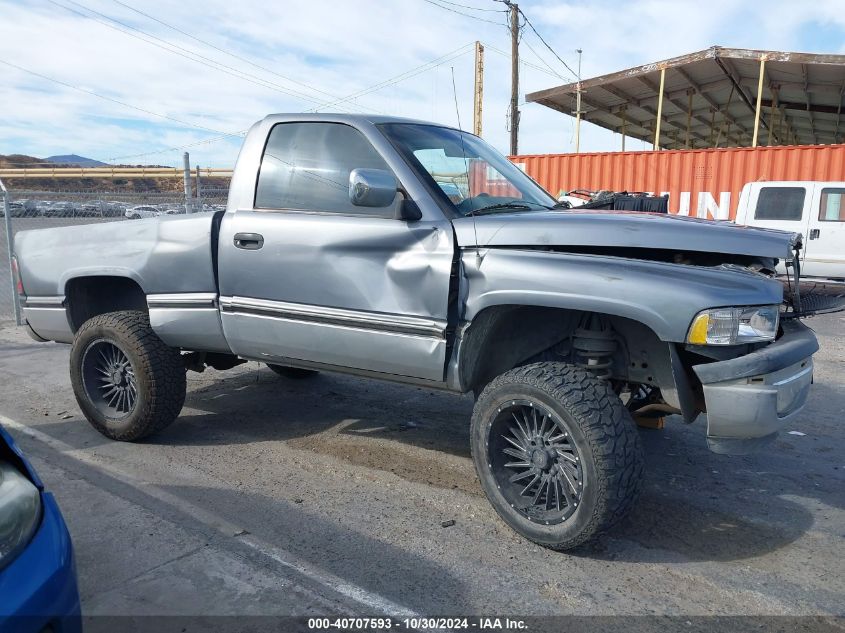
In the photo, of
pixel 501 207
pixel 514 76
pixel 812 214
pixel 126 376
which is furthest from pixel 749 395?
pixel 514 76

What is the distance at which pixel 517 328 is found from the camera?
359cm

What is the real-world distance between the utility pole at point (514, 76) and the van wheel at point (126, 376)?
770 inches

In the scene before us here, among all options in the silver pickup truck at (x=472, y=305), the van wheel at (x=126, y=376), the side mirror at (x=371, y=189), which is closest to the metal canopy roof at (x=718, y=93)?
the silver pickup truck at (x=472, y=305)

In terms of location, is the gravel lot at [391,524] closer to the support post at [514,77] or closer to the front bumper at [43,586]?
the front bumper at [43,586]

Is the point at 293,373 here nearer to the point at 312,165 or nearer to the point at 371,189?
the point at 312,165

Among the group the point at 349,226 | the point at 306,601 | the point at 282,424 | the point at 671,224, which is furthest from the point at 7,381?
the point at 671,224

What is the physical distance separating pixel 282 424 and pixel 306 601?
2.40m

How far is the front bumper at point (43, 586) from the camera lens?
1.68 meters

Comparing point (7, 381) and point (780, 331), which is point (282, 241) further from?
point (7, 381)

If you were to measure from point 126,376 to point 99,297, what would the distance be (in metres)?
0.81

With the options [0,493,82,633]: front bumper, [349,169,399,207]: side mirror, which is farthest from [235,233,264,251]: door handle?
[0,493,82,633]: front bumper

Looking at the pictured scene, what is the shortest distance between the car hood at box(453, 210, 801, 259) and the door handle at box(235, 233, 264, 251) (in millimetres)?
1204

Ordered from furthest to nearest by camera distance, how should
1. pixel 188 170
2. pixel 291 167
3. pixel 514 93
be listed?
1. pixel 514 93
2. pixel 188 170
3. pixel 291 167

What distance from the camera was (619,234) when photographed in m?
3.02
